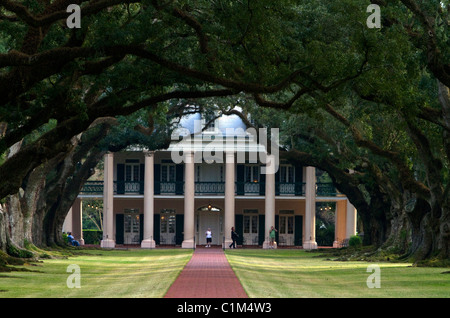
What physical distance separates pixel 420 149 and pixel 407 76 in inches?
191

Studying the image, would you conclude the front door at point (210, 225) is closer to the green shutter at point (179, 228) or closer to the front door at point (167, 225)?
the green shutter at point (179, 228)

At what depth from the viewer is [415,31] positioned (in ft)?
76.1

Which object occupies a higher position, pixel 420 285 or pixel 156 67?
pixel 156 67

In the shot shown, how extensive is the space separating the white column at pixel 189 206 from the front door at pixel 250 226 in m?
5.13

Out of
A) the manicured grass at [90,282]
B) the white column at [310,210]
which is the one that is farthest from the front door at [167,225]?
the manicured grass at [90,282]

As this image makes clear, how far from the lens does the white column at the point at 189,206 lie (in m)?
53.8

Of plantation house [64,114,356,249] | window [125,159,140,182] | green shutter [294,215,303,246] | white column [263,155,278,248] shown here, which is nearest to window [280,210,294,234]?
plantation house [64,114,356,249]

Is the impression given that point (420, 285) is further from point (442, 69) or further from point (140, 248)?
point (140, 248)

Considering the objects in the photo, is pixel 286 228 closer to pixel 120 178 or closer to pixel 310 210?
pixel 310 210

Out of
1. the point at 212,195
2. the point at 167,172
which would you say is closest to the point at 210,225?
the point at 212,195

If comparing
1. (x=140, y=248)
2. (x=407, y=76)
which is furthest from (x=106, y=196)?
(x=407, y=76)

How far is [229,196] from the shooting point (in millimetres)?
54125

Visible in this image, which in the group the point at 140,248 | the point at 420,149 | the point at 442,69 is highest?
the point at 442,69

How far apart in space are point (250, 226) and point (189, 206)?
19.9ft
